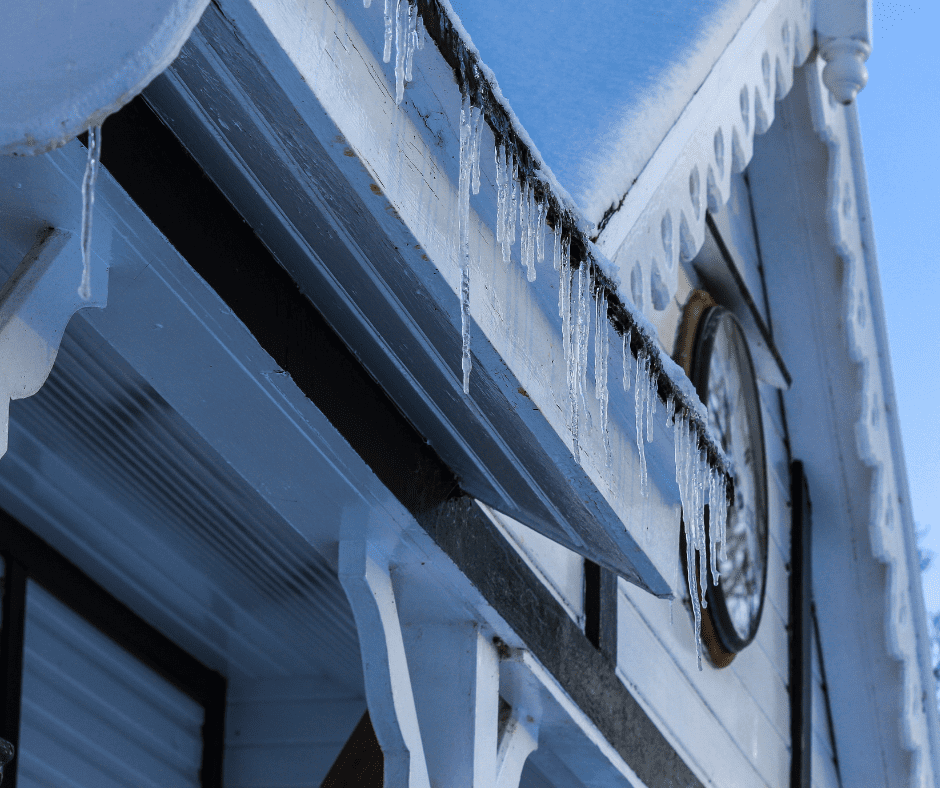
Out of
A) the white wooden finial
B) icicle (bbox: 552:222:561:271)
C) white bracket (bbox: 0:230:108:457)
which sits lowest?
white bracket (bbox: 0:230:108:457)

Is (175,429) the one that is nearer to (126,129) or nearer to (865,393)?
(126,129)

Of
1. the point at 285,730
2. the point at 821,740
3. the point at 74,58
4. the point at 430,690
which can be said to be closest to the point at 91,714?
the point at 285,730

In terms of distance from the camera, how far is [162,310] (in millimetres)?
2127

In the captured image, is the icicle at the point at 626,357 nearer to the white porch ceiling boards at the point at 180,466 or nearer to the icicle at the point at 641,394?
the icicle at the point at 641,394

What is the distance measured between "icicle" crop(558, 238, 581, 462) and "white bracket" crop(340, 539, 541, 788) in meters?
0.58

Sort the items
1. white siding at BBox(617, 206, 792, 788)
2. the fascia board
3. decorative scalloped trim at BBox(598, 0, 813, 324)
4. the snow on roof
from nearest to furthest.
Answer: the fascia board, the snow on roof, decorative scalloped trim at BBox(598, 0, 813, 324), white siding at BBox(617, 206, 792, 788)

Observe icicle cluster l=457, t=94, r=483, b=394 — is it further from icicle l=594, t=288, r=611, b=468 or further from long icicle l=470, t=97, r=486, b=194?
icicle l=594, t=288, r=611, b=468

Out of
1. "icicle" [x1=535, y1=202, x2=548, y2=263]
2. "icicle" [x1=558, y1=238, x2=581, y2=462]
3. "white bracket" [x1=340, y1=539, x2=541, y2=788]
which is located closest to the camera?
"icicle" [x1=535, y1=202, x2=548, y2=263]

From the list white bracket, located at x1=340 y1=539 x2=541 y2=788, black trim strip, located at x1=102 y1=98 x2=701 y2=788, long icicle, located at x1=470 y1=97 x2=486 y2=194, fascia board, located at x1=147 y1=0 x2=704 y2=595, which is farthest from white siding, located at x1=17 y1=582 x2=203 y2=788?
long icicle, located at x1=470 y1=97 x2=486 y2=194

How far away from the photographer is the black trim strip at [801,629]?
573 cm

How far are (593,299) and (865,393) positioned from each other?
3.85 meters

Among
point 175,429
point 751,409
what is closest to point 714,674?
point 751,409

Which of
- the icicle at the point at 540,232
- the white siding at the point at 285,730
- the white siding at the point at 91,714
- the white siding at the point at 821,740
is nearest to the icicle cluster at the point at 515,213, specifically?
the icicle at the point at 540,232

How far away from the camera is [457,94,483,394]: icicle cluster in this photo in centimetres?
190
